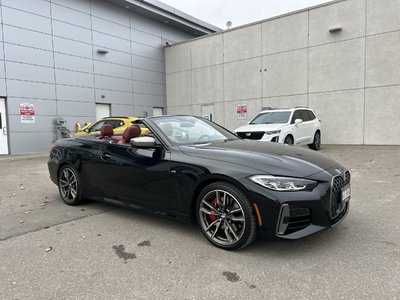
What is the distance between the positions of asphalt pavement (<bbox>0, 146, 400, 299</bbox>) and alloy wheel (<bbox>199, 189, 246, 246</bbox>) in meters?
0.15

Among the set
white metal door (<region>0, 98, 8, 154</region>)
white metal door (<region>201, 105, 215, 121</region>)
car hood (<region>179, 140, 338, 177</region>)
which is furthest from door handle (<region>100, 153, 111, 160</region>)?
white metal door (<region>201, 105, 215, 121</region>)

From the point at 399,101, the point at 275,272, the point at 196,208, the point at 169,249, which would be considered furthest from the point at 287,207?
the point at 399,101

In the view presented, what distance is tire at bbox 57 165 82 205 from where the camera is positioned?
17.1 feet

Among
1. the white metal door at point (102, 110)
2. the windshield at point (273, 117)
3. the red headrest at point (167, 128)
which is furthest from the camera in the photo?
the white metal door at point (102, 110)

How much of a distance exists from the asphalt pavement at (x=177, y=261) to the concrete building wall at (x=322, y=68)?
11.5 metres

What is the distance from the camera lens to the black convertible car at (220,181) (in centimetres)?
312

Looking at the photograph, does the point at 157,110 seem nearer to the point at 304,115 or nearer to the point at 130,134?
the point at 304,115

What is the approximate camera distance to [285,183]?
312cm

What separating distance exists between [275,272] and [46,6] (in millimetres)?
17679

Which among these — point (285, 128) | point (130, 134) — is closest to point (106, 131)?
point (130, 134)

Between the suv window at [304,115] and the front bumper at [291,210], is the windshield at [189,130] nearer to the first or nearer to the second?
the front bumper at [291,210]

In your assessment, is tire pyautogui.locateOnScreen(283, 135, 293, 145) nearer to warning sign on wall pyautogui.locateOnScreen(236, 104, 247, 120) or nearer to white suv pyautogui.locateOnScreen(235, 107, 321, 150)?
white suv pyautogui.locateOnScreen(235, 107, 321, 150)

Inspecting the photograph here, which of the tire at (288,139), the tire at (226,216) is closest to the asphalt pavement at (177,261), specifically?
the tire at (226,216)

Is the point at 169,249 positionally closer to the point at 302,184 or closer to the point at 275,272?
the point at 275,272
